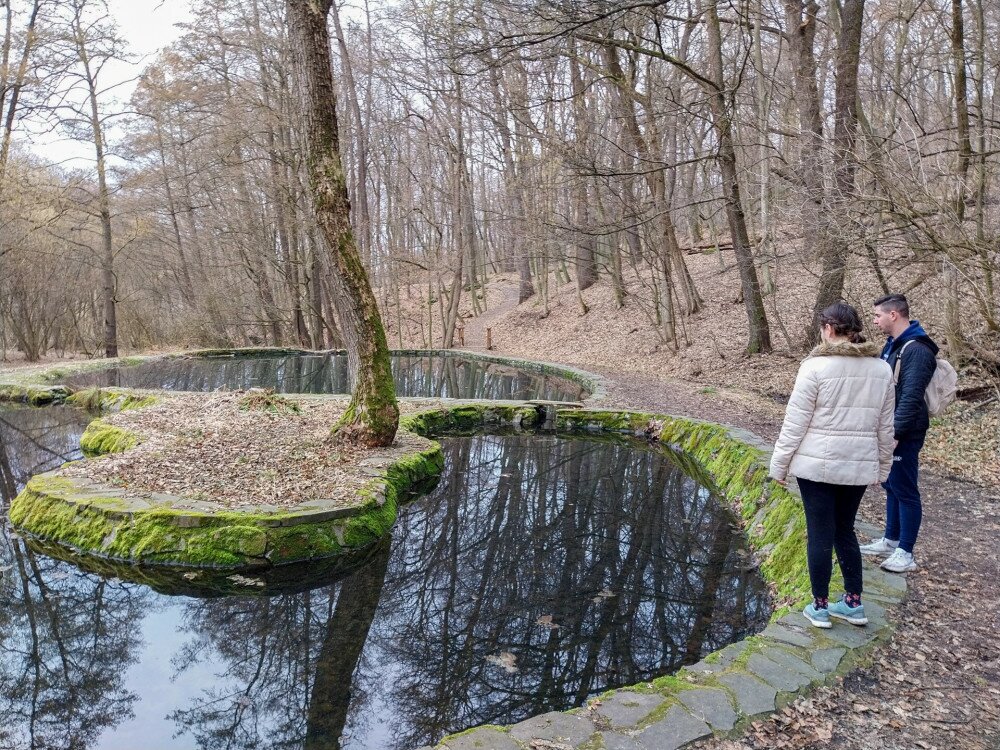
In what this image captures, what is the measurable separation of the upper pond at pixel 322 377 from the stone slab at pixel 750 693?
10.4m

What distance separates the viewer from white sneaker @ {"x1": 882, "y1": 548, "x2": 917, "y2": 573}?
4.24 meters

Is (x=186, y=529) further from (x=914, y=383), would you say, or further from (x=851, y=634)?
(x=914, y=383)

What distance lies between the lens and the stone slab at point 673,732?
108 inches

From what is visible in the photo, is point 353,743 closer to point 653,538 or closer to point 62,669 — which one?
point 62,669

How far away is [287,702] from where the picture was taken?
3676mm

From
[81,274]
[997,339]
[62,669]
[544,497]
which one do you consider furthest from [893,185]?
[81,274]

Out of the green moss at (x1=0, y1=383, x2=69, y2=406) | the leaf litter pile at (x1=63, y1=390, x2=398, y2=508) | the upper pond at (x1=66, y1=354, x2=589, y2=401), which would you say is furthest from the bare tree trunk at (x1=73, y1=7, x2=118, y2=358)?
the leaf litter pile at (x1=63, y1=390, x2=398, y2=508)

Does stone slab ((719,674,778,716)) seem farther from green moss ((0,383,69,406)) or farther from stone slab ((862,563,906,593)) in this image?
green moss ((0,383,69,406))

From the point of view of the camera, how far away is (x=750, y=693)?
3.08m

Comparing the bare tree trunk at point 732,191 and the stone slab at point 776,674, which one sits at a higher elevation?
the bare tree trunk at point 732,191

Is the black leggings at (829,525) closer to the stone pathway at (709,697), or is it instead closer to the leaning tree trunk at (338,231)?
the stone pathway at (709,697)

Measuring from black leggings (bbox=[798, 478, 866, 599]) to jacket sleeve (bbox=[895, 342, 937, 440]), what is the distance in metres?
0.89

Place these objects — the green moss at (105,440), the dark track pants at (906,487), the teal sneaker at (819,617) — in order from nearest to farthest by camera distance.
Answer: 1. the teal sneaker at (819,617)
2. the dark track pants at (906,487)
3. the green moss at (105,440)

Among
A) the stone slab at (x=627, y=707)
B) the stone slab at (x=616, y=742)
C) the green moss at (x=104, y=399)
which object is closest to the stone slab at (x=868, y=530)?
the stone slab at (x=627, y=707)
